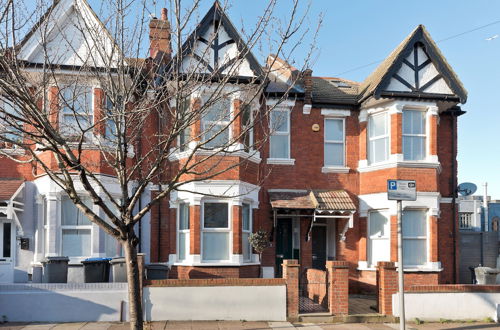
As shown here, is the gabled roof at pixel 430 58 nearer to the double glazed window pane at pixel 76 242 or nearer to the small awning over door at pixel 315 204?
the small awning over door at pixel 315 204

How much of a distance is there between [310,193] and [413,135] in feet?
11.4

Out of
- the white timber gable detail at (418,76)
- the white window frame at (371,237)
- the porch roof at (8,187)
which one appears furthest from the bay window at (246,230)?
the porch roof at (8,187)

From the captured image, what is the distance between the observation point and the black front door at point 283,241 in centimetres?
1483

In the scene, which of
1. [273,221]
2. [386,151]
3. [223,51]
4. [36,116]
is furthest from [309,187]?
[36,116]

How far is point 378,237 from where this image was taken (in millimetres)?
14219

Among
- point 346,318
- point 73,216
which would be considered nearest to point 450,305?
point 346,318

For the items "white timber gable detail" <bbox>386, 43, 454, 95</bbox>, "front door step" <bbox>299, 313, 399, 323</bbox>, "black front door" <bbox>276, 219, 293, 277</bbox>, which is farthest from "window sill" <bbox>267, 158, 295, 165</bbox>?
"front door step" <bbox>299, 313, 399, 323</bbox>

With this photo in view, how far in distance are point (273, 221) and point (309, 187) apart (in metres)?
1.55

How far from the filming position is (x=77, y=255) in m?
12.5

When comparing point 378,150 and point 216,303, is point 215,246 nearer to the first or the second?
point 216,303

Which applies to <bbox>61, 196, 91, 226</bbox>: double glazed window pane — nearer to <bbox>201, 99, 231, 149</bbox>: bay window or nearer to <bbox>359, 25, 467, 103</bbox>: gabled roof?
<bbox>201, 99, 231, 149</bbox>: bay window

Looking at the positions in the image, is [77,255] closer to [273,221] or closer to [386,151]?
[273,221]

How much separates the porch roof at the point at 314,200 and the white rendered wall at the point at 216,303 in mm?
3294

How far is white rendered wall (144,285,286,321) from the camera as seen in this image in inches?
411
